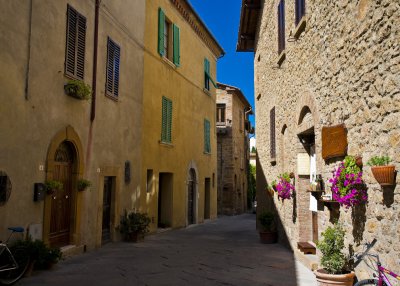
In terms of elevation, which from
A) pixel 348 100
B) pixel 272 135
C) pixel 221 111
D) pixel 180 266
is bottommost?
pixel 180 266

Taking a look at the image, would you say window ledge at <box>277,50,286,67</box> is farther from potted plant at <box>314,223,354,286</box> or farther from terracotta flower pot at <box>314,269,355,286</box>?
terracotta flower pot at <box>314,269,355,286</box>

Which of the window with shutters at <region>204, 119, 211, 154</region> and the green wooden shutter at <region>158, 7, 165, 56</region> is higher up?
the green wooden shutter at <region>158, 7, 165, 56</region>

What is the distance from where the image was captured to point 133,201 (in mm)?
11555

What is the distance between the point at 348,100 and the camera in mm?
5539

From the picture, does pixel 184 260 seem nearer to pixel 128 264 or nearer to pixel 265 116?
pixel 128 264

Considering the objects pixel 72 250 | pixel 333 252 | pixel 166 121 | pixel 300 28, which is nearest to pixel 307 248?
pixel 333 252

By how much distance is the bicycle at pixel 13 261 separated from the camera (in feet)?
19.1

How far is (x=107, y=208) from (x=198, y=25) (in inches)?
389

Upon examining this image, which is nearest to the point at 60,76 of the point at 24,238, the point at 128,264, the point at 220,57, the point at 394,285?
the point at 24,238

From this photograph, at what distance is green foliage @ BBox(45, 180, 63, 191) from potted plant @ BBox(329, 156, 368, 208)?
16.4ft

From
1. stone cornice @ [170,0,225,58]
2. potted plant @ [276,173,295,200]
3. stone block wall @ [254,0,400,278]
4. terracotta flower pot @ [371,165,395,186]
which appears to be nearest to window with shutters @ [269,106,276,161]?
stone block wall @ [254,0,400,278]

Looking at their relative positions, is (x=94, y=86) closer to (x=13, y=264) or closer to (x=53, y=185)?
(x=53, y=185)

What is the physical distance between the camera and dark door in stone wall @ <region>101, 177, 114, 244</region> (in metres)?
10.3

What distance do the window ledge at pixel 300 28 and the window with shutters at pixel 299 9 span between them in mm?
213
